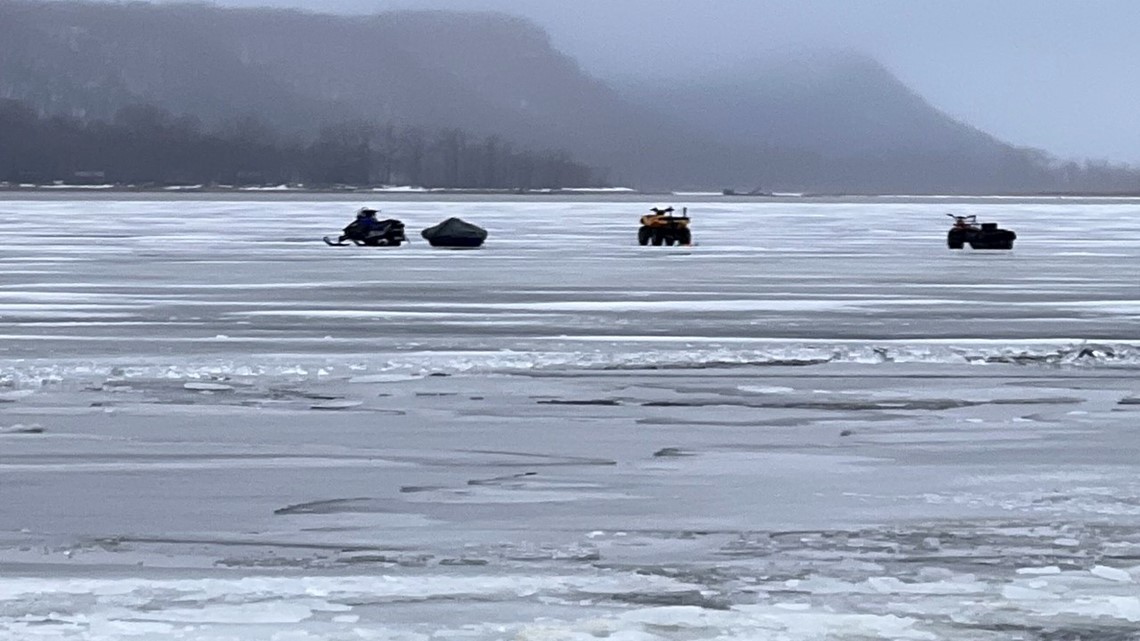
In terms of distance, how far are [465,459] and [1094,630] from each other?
207 inches

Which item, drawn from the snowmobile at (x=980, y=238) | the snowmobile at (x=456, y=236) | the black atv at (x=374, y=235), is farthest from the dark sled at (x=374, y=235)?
the snowmobile at (x=980, y=238)

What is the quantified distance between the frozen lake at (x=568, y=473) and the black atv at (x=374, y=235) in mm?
29145

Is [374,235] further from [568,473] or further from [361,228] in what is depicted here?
[568,473]

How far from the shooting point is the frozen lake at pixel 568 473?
23.9ft

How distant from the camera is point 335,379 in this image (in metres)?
16.1

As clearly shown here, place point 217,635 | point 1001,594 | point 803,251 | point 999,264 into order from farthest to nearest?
1. point 803,251
2. point 999,264
3. point 1001,594
4. point 217,635

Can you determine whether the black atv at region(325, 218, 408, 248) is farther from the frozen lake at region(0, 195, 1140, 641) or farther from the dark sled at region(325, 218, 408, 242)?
the frozen lake at region(0, 195, 1140, 641)

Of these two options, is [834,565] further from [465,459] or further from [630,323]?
[630,323]

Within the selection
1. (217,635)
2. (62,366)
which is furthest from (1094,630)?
(62,366)

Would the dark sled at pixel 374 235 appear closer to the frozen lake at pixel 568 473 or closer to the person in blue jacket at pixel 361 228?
the person in blue jacket at pixel 361 228

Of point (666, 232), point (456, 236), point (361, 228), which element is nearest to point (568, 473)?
point (456, 236)

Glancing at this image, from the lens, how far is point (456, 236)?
54.6 meters

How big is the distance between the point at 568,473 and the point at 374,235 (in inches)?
1769

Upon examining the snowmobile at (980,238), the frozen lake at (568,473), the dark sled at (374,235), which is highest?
the frozen lake at (568,473)
